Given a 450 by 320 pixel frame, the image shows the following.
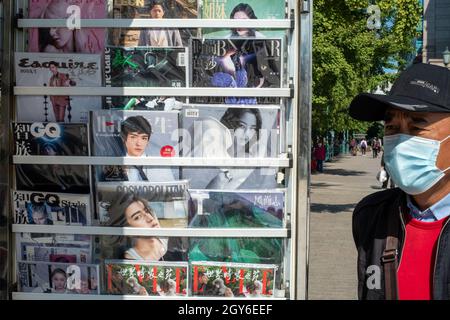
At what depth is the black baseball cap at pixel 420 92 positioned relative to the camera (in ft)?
8.79

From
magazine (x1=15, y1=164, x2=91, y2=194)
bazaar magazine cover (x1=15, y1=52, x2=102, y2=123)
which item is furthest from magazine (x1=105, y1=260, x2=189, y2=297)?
bazaar magazine cover (x1=15, y1=52, x2=102, y2=123)

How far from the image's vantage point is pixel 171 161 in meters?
3.79

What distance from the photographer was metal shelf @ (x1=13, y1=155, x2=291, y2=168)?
3771mm

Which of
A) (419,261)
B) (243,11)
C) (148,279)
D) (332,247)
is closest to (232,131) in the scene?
(243,11)

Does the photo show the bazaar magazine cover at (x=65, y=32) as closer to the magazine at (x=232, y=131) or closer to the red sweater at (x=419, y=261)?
the magazine at (x=232, y=131)

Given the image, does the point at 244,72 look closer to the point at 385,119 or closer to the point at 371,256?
the point at 385,119

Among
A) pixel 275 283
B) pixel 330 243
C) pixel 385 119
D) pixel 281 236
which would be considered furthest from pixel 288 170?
pixel 330 243

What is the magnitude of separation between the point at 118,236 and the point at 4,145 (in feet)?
2.50

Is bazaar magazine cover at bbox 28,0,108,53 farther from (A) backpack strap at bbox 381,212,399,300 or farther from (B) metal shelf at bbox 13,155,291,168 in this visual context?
(A) backpack strap at bbox 381,212,399,300

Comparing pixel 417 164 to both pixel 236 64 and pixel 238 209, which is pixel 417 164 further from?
pixel 236 64

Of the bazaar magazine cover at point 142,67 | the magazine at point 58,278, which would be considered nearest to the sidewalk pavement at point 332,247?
the magazine at point 58,278

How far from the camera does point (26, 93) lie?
12.7 ft

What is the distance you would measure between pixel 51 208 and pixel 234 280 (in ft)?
3.45

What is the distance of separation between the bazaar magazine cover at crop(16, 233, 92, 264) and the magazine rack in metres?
0.05
